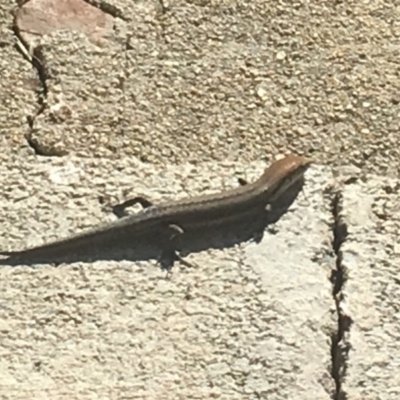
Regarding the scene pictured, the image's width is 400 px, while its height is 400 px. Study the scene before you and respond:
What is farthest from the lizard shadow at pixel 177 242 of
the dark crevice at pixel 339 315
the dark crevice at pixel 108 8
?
the dark crevice at pixel 108 8

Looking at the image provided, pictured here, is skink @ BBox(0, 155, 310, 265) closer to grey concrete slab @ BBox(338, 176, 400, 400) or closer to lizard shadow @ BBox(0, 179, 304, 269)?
lizard shadow @ BBox(0, 179, 304, 269)

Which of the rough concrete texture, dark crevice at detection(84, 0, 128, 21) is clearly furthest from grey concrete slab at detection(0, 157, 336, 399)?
dark crevice at detection(84, 0, 128, 21)

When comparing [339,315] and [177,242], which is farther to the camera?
[177,242]

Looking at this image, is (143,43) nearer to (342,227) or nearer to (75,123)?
(75,123)

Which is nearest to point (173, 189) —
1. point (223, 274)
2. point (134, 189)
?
point (134, 189)

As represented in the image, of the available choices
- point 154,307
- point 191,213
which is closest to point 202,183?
point 191,213

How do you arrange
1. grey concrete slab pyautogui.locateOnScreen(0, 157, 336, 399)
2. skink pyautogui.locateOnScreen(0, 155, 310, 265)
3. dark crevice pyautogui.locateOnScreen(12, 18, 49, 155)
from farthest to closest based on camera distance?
dark crevice pyautogui.locateOnScreen(12, 18, 49, 155), skink pyautogui.locateOnScreen(0, 155, 310, 265), grey concrete slab pyautogui.locateOnScreen(0, 157, 336, 399)

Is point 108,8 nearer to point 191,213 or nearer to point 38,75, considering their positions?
point 38,75
